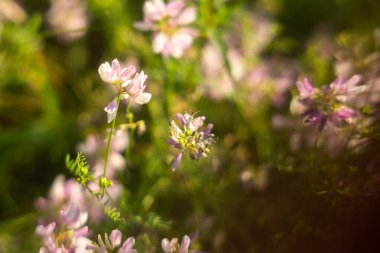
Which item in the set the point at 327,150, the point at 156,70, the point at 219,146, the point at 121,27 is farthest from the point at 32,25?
the point at 327,150

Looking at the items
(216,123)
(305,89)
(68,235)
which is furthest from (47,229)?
(216,123)

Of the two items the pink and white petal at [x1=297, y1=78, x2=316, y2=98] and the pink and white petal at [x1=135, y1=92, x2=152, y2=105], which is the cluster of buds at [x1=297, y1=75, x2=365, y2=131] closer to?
the pink and white petal at [x1=297, y1=78, x2=316, y2=98]

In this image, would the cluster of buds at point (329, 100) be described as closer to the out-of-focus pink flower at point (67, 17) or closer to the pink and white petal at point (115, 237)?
the pink and white petal at point (115, 237)

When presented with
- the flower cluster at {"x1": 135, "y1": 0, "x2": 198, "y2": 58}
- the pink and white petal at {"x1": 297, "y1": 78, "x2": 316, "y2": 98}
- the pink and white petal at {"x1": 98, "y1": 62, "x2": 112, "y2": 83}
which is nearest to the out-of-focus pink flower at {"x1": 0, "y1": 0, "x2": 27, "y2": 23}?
the flower cluster at {"x1": 135, "y1": 0, "x2": 198, "y2": 58}

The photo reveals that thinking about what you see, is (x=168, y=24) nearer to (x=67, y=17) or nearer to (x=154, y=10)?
(x=154, y=10)

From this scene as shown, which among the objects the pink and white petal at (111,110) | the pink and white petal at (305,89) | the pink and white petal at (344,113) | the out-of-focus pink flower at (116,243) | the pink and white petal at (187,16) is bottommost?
the out-of-focus pink flower at (116,243)

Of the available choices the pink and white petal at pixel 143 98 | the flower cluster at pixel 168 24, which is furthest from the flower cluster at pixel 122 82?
the flower cluster at pixel 168 24
